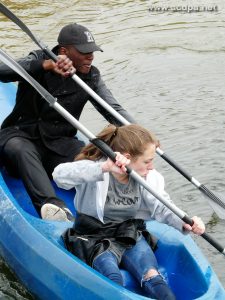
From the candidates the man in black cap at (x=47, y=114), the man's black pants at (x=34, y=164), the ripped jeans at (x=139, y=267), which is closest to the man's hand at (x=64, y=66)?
the man in black cap at (x=47, y=114)

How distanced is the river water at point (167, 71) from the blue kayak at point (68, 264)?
0.36 meters

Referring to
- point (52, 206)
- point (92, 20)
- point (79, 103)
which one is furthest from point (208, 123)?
point (92, 20)

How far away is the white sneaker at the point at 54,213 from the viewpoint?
454cm

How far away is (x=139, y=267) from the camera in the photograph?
3984 millimetres

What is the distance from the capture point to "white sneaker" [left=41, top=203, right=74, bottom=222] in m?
4.54

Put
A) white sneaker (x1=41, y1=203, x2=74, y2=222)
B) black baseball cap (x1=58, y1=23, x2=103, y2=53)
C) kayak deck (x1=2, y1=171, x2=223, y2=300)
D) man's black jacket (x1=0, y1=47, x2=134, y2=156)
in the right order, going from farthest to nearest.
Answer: man's black jacket (x1=0, y1=47, x2=134, y2=156) < black baseball cap (x1=58, y1=23, x2=103, y2=53) < white sneaker (x1=41, y1=203, x2=74, y2=222) < kayak deck (x1=2, y1=171, x2=223, y2=300)

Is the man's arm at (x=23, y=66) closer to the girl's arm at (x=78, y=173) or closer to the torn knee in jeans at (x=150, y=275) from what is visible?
the girl's arm at (x=78, y=173)

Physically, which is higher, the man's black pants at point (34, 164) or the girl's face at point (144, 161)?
the girl's face at point (144, 161)

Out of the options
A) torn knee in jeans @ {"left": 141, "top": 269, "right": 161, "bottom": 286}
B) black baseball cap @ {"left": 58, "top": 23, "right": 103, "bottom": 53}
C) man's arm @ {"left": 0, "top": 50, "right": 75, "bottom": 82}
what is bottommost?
torn knee in jeans @ {"left": 141, "top": 269, "right": 161, "bottom": 286}

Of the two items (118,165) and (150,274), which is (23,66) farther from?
(150,274)

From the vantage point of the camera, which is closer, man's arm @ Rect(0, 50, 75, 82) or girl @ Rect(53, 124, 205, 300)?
girl @ Rect(53, 124, 205, 300)

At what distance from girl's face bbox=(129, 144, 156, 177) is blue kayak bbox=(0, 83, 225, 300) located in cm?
59

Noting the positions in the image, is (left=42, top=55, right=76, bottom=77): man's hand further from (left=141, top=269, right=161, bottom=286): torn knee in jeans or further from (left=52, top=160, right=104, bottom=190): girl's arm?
(left=141, top=269, right=161, bottom=286): torn knee in jeans

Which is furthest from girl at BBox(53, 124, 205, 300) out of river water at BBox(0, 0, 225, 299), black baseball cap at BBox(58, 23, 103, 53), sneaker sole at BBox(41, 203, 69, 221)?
black baseball cap at BBox(58, 23, 103, 53)
